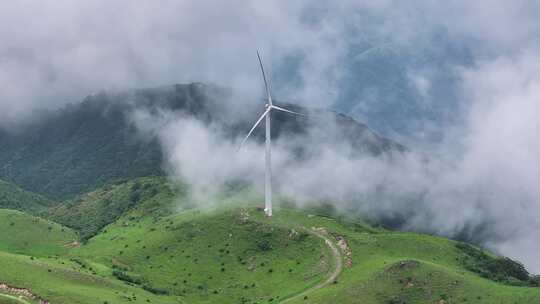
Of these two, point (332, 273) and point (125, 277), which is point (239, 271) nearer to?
point (332, 273)

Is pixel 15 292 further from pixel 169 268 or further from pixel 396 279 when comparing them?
pixel 396 279

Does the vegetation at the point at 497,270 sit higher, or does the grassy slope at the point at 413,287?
the vegetation at the point at 497,270

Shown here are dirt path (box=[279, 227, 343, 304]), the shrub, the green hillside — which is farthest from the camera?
the shrub

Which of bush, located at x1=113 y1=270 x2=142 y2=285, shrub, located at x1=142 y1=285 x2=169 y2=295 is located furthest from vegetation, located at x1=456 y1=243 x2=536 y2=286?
bush, located at x1=113 y1=270 x2=142 y2=285

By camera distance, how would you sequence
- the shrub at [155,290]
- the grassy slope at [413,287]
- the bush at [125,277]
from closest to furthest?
the grassy slope at [413,287] → the shrub at [155,290] → the bush at [125,277]

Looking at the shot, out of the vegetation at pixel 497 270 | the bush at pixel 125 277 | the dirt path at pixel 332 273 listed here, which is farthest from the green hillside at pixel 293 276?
the vegetation at pixel 497 270

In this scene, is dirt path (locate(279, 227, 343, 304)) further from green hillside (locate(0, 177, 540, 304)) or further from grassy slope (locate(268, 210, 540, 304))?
grassy slope (locate(268, 210, 540, 304))

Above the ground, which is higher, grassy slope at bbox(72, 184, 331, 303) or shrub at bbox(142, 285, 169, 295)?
grassy slope at bbox(72, 184, 331, 303)

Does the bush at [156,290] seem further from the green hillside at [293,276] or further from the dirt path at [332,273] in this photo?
the dirt path at [332,273]

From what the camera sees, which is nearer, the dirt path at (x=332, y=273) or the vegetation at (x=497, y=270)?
the dirt path at (x=332, y=273)

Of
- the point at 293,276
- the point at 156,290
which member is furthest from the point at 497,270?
the point at 156,290

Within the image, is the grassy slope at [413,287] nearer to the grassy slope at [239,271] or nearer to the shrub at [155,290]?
the grassy slope at [239,271]

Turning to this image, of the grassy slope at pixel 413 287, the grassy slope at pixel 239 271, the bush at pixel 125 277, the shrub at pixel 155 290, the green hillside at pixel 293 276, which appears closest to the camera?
the green hillside at pixel 293 276
